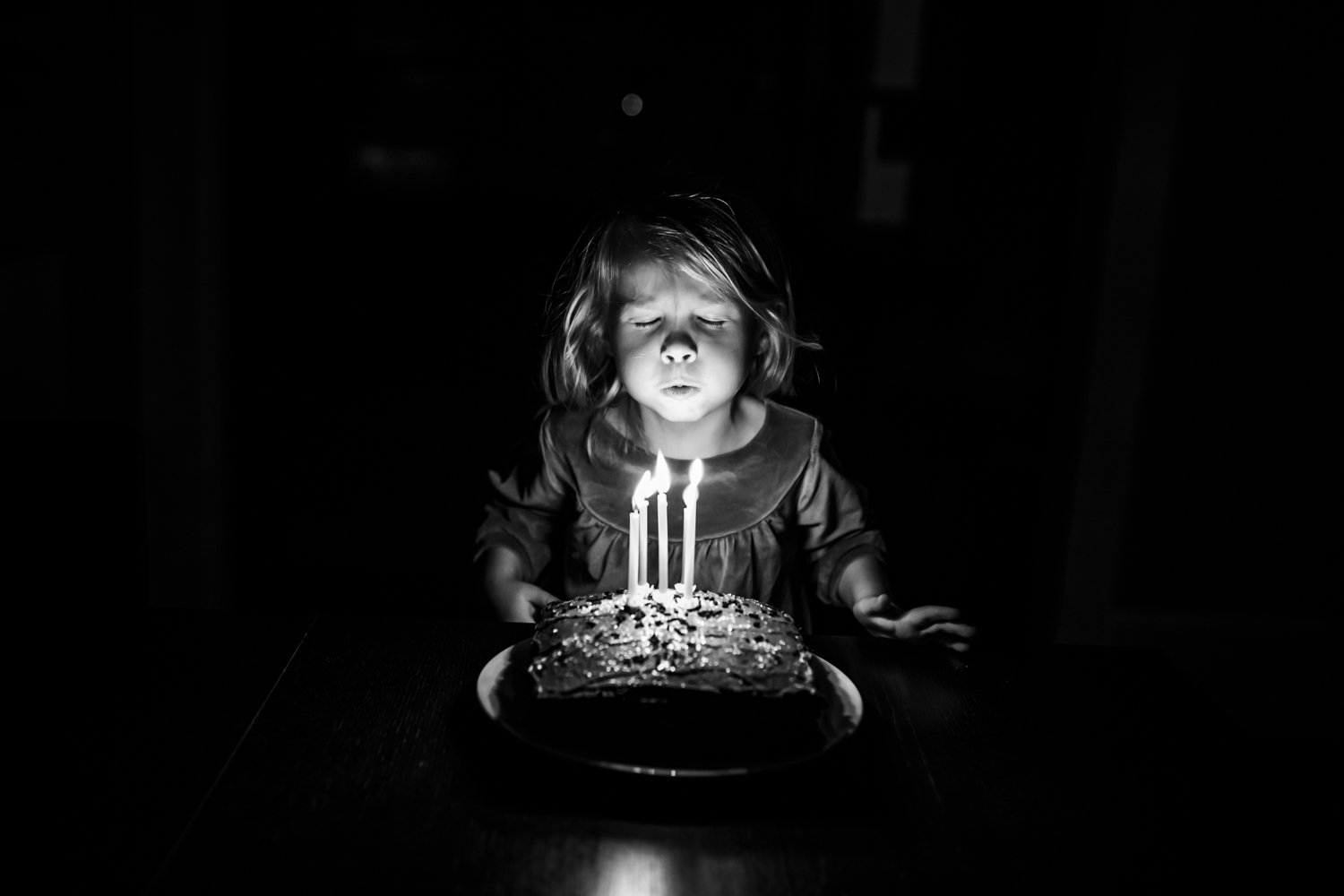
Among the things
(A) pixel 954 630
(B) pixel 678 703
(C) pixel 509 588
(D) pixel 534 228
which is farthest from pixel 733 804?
(D) pixel 534 228

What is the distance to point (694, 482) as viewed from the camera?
4.05ft

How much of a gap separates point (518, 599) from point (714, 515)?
0.82 ft

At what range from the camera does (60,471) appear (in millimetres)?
1248

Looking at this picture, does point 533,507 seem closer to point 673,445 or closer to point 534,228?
point 673,445

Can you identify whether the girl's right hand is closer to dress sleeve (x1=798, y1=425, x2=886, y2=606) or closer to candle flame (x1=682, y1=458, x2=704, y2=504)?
candle flame (x1=682, y1=458, x2=704, y2=504)

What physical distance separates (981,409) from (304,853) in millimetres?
1241

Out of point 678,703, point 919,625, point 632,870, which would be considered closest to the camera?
point 632,870

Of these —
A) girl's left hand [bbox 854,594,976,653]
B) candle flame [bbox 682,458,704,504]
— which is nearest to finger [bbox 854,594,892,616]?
girl's left hand [bbox 854,594,976,653]

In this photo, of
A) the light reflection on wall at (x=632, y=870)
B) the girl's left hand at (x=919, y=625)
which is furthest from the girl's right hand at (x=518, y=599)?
the light reflection on wall at (x=632, y=870)

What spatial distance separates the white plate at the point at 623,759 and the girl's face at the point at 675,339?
328 millimetres

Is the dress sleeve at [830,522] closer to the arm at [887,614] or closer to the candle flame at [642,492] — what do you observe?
the arm at [887,614]

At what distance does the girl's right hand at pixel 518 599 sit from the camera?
1.35m

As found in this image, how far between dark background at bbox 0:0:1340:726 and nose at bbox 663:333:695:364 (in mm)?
185

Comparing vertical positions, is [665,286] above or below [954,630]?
above
